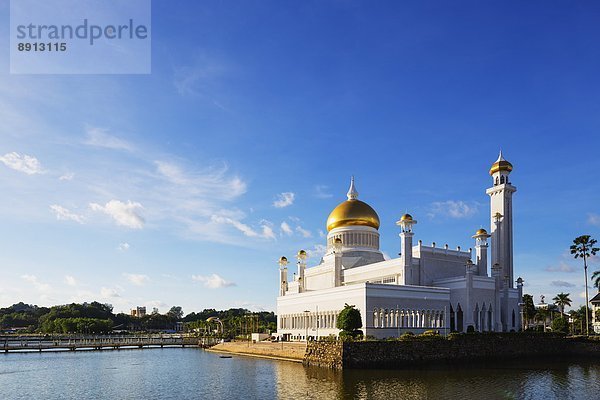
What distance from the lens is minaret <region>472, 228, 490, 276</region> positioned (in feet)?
233

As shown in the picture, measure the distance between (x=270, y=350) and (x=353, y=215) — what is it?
73.2 feet

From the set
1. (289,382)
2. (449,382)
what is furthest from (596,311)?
(289,382)

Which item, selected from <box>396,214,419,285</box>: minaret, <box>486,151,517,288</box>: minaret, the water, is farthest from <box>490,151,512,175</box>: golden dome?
the water

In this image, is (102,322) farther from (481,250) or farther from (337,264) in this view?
(481,250)

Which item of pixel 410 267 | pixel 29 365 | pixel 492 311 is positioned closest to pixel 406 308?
pixel 410 267

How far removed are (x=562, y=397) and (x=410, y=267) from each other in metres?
31.2

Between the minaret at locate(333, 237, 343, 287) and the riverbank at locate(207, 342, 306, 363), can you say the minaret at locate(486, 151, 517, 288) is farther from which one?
the riverbank at locate(207, 342, 306, 363)

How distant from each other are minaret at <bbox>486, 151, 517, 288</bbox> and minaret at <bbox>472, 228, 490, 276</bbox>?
1.06 metres

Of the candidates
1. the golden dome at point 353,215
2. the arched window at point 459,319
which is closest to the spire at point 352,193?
the golden dome at point 353,215

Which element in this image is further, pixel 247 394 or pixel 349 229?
pixel 349 229

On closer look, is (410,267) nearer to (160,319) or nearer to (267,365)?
(267,365)

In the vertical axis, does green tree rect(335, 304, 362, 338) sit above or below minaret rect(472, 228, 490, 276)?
below

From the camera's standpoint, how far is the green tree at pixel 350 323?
55.1 m

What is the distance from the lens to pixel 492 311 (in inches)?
2635
